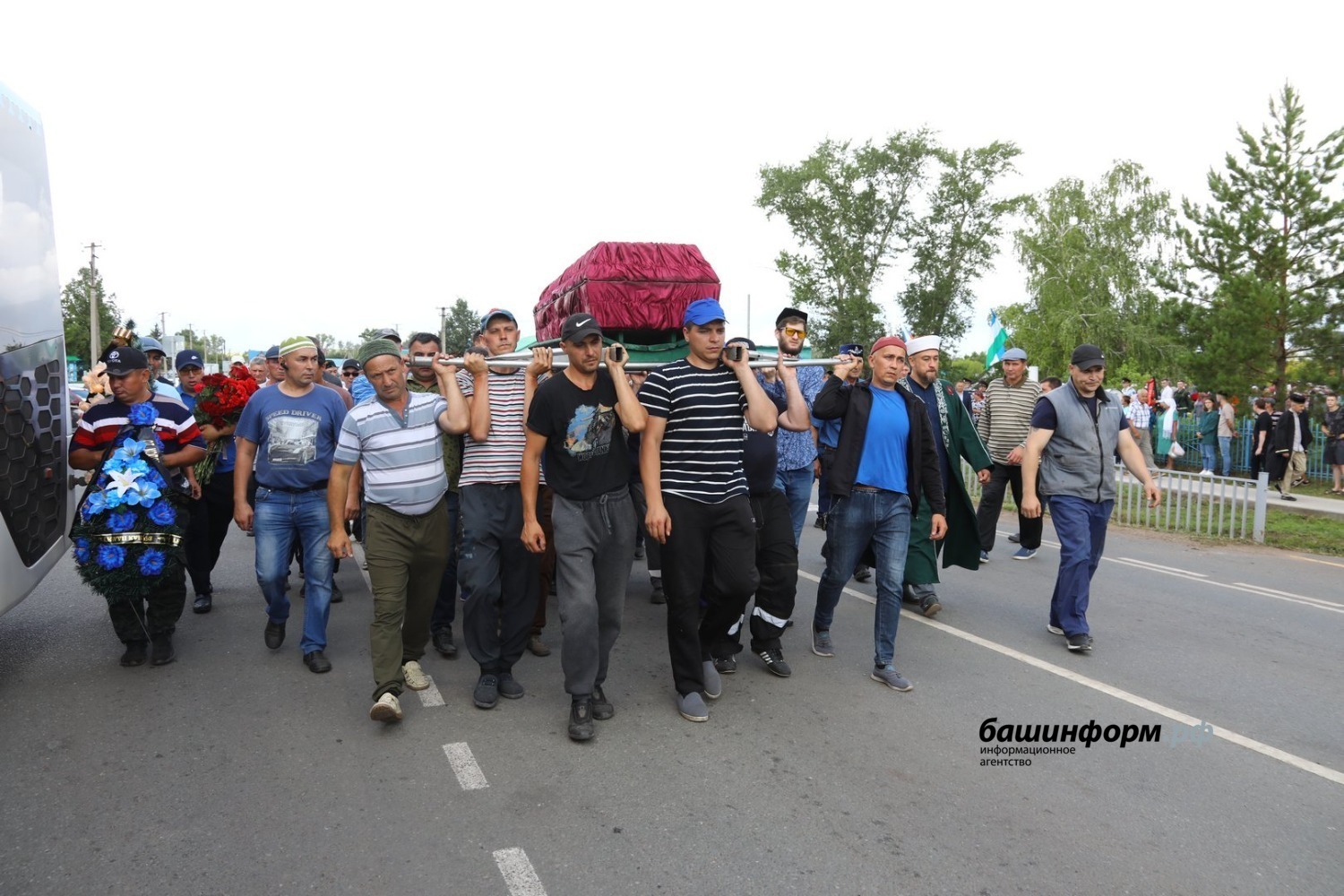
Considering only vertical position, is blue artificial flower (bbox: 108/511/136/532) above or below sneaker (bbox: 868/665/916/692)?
above

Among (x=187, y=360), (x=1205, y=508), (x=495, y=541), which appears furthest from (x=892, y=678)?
(x=1205, y=508)

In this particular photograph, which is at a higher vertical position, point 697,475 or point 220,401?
point 220,401

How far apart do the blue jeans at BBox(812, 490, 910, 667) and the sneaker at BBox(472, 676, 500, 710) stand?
6.88 ft

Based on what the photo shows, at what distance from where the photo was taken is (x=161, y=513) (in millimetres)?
5355

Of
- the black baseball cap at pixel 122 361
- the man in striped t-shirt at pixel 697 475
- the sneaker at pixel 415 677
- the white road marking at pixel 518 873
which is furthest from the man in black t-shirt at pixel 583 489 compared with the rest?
the black baseball cap at pixel 122 361

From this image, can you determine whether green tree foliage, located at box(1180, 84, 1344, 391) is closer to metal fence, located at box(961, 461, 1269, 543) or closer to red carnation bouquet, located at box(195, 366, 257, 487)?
metal fence, located at box(961, 461, 1269, 543)

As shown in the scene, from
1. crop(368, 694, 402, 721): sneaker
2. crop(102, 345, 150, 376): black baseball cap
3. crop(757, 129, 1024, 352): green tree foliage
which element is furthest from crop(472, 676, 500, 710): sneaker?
crop(757, 129, 1024, 352): green tree foliage

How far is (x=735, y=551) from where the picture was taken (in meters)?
4.65

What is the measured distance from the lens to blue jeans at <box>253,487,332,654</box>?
537 cm

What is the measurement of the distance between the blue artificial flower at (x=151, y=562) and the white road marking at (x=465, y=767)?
2295 mm

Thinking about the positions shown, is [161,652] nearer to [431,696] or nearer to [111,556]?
[111,556]

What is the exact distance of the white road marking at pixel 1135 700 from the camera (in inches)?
163

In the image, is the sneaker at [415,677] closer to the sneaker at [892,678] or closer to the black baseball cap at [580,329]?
the black baseball cap at [580,329]

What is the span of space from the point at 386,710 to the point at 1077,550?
4.32 metres
